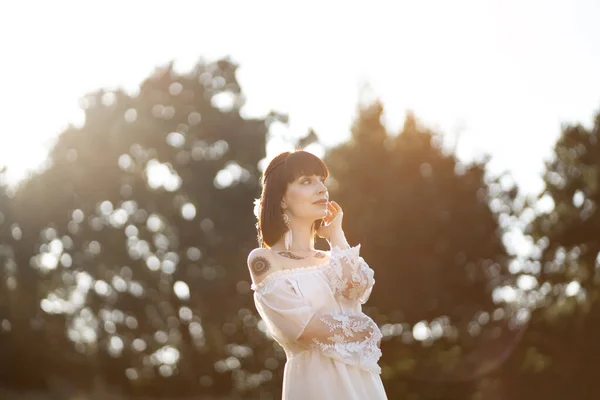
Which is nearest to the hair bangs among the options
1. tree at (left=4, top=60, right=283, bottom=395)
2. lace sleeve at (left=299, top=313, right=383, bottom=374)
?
lace sleeve at (left=299, top=313, right=383, bottom=374)

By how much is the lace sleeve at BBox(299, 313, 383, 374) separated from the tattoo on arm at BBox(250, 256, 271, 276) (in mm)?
438

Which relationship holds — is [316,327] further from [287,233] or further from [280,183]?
[280,183]

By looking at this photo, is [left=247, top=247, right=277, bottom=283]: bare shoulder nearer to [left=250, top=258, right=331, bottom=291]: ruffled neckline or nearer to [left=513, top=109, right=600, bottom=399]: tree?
[left=250, top=258, right=331, bottom=291]: ruffled neckline

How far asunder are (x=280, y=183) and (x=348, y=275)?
27.8 inches

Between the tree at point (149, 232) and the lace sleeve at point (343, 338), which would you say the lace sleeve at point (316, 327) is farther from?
the tree at point (149, 232)

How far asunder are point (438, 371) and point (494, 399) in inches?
83.2

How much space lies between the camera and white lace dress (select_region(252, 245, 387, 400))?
4820 millimetres

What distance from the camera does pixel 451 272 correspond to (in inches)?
1228

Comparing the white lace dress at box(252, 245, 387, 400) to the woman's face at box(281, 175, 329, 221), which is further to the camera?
the woman's face at box(281, 175, 329, 221)

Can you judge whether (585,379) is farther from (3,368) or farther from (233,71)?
(3,368)

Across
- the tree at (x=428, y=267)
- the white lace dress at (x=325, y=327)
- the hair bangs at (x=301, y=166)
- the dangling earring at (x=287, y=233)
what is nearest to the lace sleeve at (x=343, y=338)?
the white lace dress at (x=325, y=327)

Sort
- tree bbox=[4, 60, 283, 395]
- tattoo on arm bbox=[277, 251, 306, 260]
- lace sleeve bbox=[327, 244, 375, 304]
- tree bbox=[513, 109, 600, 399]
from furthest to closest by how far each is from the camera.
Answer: tree bbox=[4, 60, 283, 395] → tree bbox=[513, 109, 600, 399] → tattoo on arm bbox=[277, 251, 306, 260] → lace sleeve bbox=[327, 244, 375, 304]

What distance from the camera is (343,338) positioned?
483 centimetres

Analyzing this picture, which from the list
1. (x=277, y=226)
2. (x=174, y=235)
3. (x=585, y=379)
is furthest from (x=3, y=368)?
(x=277, y=226)
